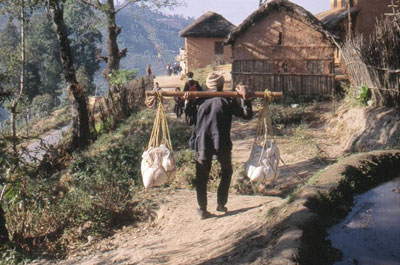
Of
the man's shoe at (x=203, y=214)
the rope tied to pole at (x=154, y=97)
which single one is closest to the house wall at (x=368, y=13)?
the man's shoe at (x=203, y=214)

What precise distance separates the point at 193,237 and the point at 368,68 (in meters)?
6.65

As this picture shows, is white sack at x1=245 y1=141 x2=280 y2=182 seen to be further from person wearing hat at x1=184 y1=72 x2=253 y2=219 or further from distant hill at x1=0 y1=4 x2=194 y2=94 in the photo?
distant hill at x1=0 y1=4 x2=194 y2=94

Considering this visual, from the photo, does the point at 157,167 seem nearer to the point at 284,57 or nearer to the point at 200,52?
the point at 284,57

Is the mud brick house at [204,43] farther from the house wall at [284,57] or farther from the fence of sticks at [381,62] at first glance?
the fence of sticks at [381,62]

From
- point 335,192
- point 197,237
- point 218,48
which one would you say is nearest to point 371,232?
point 335,192

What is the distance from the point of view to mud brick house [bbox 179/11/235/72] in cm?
2688

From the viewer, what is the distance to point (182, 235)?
4906mm

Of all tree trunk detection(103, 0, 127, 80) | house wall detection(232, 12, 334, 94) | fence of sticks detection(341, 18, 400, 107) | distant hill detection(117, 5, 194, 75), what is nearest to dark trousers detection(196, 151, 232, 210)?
fence of sticks detection(341, 18, 400, 107)

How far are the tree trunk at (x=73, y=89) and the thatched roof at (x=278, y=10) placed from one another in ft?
21.3

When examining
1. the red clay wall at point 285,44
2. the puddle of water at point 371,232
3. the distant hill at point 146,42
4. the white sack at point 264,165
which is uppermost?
the distant hill at point 146,42

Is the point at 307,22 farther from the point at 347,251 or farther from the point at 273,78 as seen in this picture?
the point at 347,251

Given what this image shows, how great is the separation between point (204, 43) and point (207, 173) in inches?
919

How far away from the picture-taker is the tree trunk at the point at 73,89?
12.5 m

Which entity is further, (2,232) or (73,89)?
(73,89)
